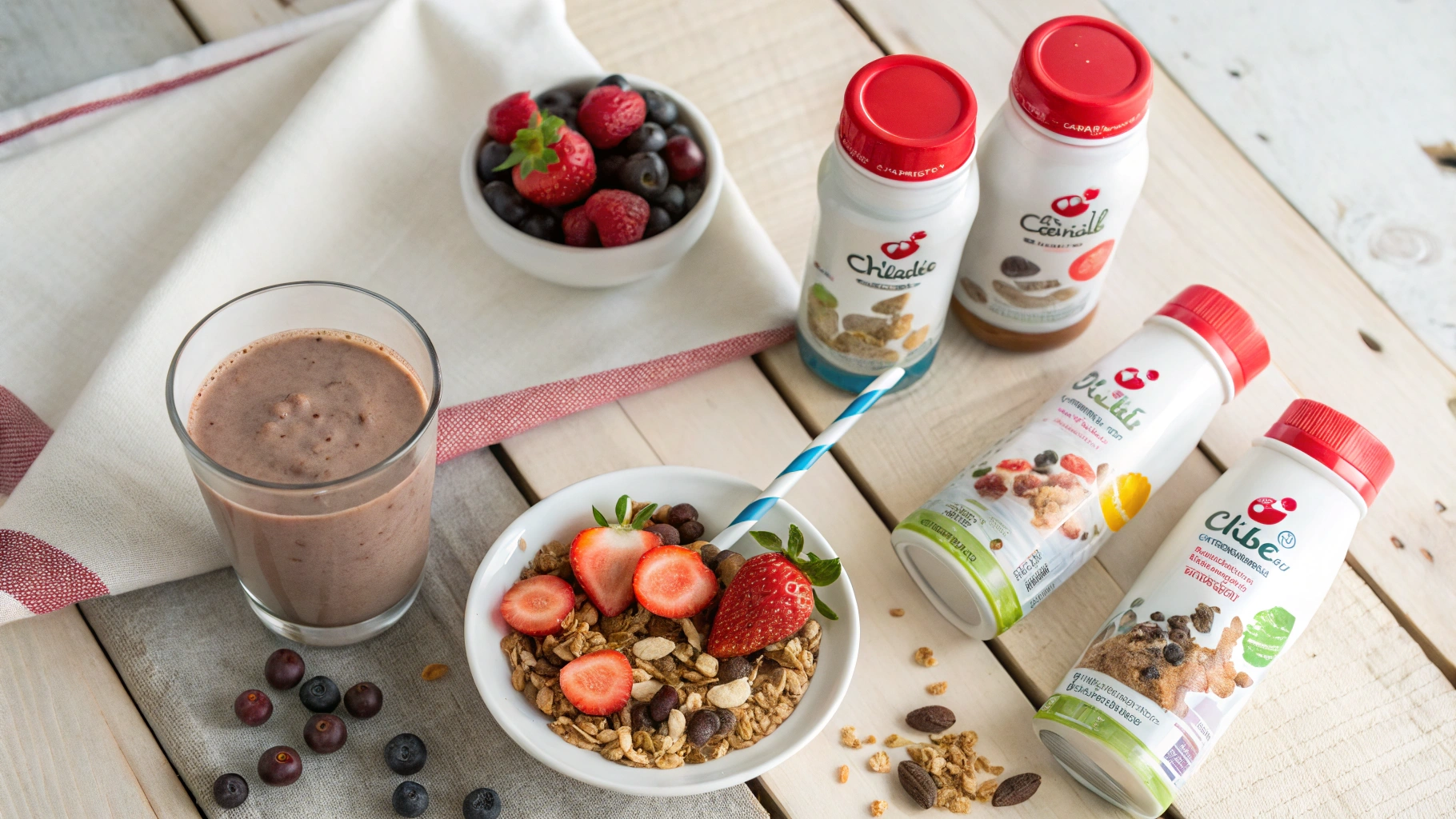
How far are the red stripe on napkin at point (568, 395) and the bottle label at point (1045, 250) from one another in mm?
206

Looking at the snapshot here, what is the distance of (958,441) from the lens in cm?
119

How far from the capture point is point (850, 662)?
958 mm

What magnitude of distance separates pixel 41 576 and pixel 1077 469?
88 cm

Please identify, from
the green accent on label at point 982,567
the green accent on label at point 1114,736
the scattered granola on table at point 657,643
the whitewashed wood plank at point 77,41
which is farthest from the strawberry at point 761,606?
the whitewashed wood plank at point 77,41

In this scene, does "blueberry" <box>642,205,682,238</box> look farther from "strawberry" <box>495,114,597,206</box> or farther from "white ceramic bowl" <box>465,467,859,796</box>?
"white ceramic bowl" <box>465,467,859,796</box>

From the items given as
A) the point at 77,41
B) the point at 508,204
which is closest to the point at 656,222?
the point at 508,204

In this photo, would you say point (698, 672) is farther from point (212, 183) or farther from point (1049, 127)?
point (212, 183)

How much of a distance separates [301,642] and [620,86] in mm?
587

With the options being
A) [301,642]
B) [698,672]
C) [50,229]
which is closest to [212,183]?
[50,229]

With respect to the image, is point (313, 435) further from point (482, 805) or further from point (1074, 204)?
point (1074, 204)

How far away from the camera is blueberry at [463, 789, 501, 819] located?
3.13 feet

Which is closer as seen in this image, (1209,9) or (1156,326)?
(1156,326)

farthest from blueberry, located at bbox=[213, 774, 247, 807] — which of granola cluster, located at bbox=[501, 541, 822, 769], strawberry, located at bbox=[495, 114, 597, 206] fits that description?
strawberry, located at bbox=[495, 114, 597, 206]

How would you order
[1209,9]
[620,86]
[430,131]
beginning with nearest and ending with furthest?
[620,86]
[430,131]
[1209,9]
